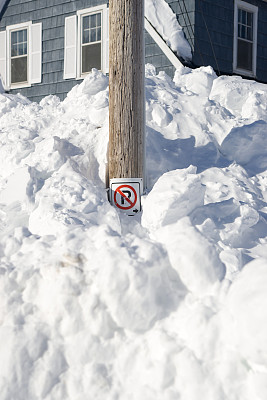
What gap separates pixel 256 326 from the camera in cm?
333

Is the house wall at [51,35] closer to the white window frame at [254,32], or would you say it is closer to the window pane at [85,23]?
the window pane at [85,23]

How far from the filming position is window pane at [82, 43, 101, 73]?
1219 centimetres

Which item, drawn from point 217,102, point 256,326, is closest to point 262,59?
point 217,102

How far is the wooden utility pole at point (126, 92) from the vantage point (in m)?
5.28

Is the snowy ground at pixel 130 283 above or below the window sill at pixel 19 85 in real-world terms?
below

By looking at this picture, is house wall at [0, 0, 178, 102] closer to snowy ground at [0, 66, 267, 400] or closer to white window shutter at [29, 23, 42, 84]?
white window shutter at [29, 23, 42, 84]

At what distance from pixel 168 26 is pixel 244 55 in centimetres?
206

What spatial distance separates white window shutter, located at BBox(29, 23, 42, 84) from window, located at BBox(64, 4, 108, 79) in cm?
78

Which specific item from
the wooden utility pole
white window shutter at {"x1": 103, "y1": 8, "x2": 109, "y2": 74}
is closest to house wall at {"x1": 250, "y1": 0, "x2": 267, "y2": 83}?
white window shutter at {"x1": 103, "y1": 8, "x2": 109, "y2": 74}

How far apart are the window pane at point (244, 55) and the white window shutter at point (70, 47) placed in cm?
354

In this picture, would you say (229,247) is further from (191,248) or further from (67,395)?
(67,395)

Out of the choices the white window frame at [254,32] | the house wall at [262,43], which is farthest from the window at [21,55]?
the house wall at [262,43]

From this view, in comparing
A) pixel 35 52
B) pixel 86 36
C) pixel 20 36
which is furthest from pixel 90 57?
pixel 20 36

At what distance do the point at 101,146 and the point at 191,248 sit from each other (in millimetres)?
2236
